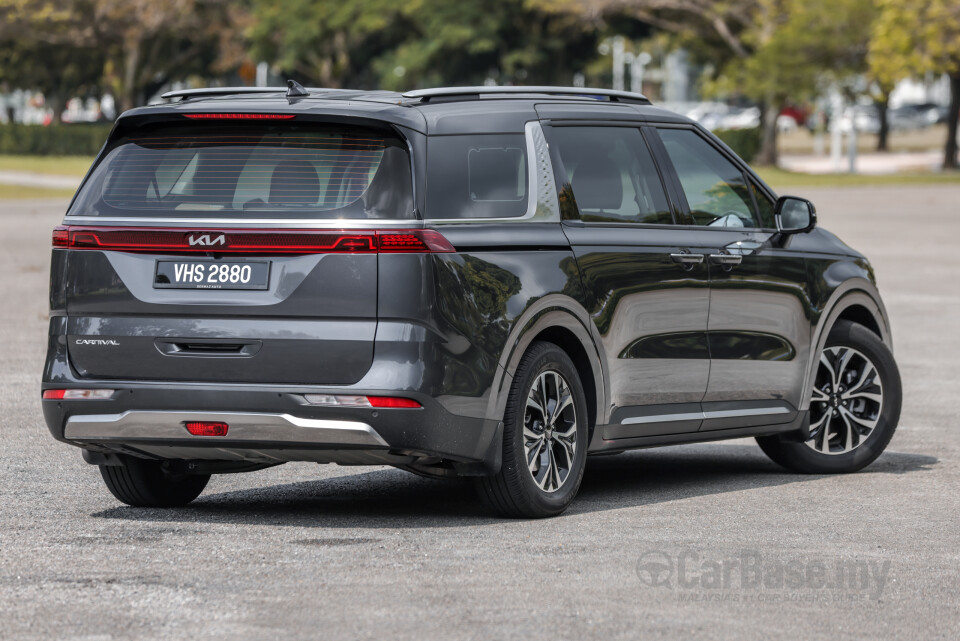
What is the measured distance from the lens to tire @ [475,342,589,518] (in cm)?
720

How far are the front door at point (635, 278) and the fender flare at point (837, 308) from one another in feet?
2.81

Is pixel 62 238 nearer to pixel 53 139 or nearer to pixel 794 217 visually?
pixel 794 217

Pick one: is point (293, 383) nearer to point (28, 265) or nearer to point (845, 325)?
point (845, 325)

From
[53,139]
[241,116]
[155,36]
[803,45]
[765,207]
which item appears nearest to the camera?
[241,116]

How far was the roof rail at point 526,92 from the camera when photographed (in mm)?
7372

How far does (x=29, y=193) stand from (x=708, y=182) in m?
36.2

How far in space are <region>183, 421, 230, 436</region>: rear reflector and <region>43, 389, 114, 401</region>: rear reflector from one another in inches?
14.2

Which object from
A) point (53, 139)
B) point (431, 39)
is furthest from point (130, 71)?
point (431, 39)

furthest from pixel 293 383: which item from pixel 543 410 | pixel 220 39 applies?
pixel 220 39

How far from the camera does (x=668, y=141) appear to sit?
27.2 ft

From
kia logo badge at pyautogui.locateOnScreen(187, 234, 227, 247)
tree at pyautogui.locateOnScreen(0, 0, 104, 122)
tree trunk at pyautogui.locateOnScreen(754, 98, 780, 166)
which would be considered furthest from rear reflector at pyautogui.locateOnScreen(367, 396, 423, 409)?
tree at pyautogui.locateOnScreen(0, 0, 104, 122)

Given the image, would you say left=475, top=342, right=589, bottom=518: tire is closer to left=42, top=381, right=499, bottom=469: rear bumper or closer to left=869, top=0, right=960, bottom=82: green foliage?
left=42, top=381, right=499, bottom=469: rear bumper

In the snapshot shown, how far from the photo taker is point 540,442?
741 cm

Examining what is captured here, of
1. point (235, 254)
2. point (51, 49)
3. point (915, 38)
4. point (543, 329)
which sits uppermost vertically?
point (915, 38)
